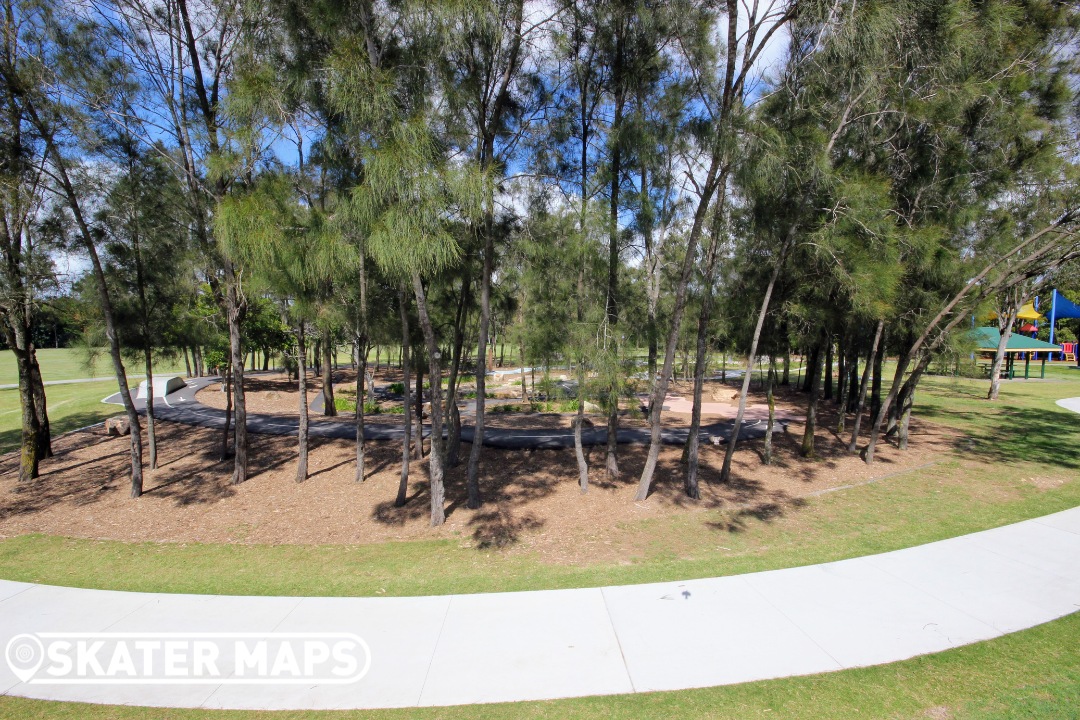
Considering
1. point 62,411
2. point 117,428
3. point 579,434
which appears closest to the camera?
point 579,434

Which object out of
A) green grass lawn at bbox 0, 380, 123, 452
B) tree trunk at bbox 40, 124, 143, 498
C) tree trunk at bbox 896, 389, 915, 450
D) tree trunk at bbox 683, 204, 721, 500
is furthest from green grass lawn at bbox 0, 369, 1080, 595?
green grass lawn at bbox 0, 380, 123, 452

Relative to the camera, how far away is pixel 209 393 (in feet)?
71.6

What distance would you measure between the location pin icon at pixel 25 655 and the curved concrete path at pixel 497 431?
30.0 ft

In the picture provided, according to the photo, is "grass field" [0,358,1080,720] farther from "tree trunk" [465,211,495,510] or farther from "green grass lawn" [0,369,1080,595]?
"tree trunk" [465,211,495,510]

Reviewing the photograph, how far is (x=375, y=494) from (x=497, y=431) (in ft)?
17.8

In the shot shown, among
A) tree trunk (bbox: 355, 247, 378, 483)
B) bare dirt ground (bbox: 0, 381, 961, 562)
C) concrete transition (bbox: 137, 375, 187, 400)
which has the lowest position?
bare dirt ground (bbox: 0, 381, 961, 562)

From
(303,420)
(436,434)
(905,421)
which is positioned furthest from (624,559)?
(905,421)

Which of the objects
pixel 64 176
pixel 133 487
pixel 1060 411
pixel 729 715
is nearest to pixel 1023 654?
pixel 729 715

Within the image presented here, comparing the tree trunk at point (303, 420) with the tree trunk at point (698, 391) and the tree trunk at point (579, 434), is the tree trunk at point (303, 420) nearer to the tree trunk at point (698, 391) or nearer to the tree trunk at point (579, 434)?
the tree trunk at point (579, 434)

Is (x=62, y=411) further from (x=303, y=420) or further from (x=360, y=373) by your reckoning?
(x=360, y=373)

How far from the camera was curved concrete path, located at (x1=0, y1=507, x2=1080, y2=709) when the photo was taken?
412 centimetres

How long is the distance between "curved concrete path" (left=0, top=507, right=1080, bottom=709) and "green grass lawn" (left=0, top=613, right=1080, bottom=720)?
4.9 inches

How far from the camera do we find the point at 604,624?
5.04 m

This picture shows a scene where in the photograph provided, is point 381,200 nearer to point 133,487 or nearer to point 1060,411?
point 133,487
